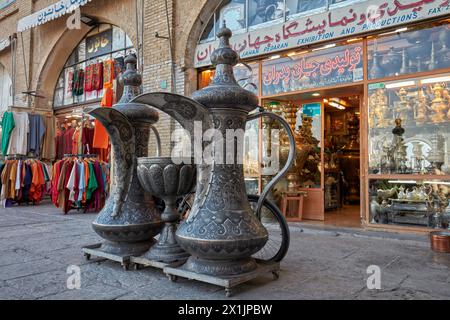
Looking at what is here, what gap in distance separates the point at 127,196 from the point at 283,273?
60.5 inches

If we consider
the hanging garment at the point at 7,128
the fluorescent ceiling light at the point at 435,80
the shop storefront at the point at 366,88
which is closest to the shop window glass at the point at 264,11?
the shop storefront at the point at 366,88

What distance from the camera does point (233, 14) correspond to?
726 centimetres

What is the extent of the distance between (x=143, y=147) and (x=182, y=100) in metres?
1.10

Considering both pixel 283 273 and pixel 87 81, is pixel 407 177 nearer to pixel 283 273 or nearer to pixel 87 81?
pixel 283 273

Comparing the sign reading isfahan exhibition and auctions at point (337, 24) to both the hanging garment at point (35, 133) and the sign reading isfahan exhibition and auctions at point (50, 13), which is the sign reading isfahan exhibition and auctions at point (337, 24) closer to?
the sign reading isfahan exhibition and auctions at point (50, 13)

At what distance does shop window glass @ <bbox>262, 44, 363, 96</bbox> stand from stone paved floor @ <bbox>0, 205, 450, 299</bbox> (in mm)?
2564

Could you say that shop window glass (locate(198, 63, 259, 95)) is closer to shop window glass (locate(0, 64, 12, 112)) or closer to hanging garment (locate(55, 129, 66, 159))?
hanging garment (locate(55, 129, 66, 159))

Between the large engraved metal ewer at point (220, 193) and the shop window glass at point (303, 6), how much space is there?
12.7 ft

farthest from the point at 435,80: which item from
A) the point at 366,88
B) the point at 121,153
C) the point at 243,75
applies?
the point at 121,153

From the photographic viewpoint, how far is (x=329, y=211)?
8.28m

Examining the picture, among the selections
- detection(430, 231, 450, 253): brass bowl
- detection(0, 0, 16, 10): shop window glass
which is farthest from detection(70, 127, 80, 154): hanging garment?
detection(0, 0, 16, 10): shop window glass

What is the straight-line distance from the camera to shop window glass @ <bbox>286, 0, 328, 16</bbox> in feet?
19.9
